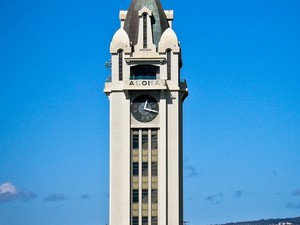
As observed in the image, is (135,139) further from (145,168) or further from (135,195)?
(135,195)

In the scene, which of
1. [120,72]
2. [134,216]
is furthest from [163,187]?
[120,72]

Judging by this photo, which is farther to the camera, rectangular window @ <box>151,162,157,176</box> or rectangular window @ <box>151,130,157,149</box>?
rectangular window @ <box>151,130,157,149</box>

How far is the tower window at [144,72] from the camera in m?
99.6

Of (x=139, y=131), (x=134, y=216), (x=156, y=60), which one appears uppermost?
(x=156, y=60)

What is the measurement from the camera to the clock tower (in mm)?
97062

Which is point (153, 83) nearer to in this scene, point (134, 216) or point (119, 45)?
point (119, 45)

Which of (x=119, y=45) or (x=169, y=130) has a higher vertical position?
(x=119, y=45)

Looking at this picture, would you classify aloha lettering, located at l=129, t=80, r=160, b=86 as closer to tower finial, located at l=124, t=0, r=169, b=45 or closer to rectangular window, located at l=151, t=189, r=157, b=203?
tower finial, located at l=124, t=0, r=169, b=45

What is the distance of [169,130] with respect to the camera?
9812cm

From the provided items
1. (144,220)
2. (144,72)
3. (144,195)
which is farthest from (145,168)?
(144,72)

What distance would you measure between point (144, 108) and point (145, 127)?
1.73 meters

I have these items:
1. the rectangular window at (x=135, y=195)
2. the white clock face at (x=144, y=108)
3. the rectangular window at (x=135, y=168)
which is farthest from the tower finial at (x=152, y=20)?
the rectangular window at (x=135, y=195)

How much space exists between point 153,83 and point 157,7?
Answer: 8.39 m

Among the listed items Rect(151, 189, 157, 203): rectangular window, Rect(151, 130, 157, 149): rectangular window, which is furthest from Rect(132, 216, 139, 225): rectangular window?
Rect(151, 130, 157, 149): rectangular window
